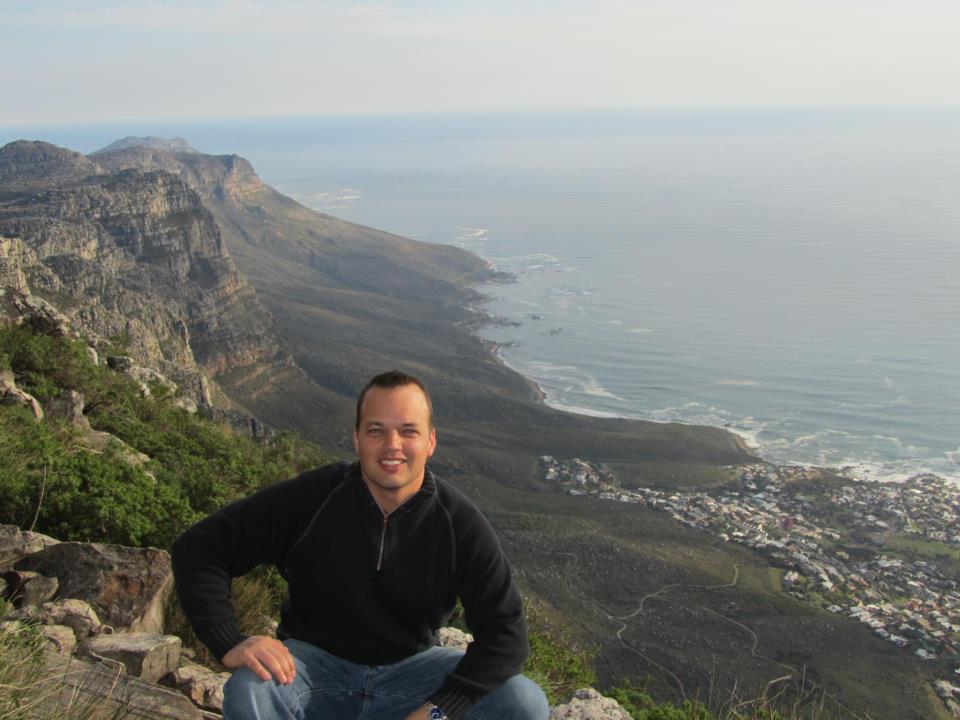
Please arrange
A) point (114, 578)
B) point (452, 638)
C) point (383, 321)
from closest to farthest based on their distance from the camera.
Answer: point (114, 578), point (452, 638), point (383, 321)

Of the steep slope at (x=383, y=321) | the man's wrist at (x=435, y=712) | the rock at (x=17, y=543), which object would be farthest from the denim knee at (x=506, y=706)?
the steep slope at (x=383, y=321)

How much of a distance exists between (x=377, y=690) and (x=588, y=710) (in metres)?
2.17

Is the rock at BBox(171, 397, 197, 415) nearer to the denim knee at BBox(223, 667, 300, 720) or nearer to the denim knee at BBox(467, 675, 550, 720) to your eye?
the denim knee at BBox(223, 667, 300, 720)

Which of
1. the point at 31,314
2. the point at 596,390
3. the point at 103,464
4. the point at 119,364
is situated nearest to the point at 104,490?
the point at 103,464

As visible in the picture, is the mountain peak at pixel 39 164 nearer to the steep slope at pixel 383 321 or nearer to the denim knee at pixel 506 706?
the steep slope at pixel 383 321

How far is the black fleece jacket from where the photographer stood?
Answer: 366 centimetres

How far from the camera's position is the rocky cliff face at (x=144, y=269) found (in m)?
35.4

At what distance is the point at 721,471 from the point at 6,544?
46569 millimetres

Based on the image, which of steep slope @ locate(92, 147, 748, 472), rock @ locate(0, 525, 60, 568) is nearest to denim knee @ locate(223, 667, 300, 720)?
rock @ locate(0, 525, 60, 568)

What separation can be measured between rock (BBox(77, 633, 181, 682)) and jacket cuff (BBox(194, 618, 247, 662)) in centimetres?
105

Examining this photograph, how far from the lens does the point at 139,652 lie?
4.30 metres

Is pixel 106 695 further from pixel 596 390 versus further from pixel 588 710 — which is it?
pixel 596 390

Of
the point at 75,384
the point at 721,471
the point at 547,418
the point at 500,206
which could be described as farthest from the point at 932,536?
the point at 500,206

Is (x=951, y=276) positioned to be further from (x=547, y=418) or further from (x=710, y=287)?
(x=547, y=418)
